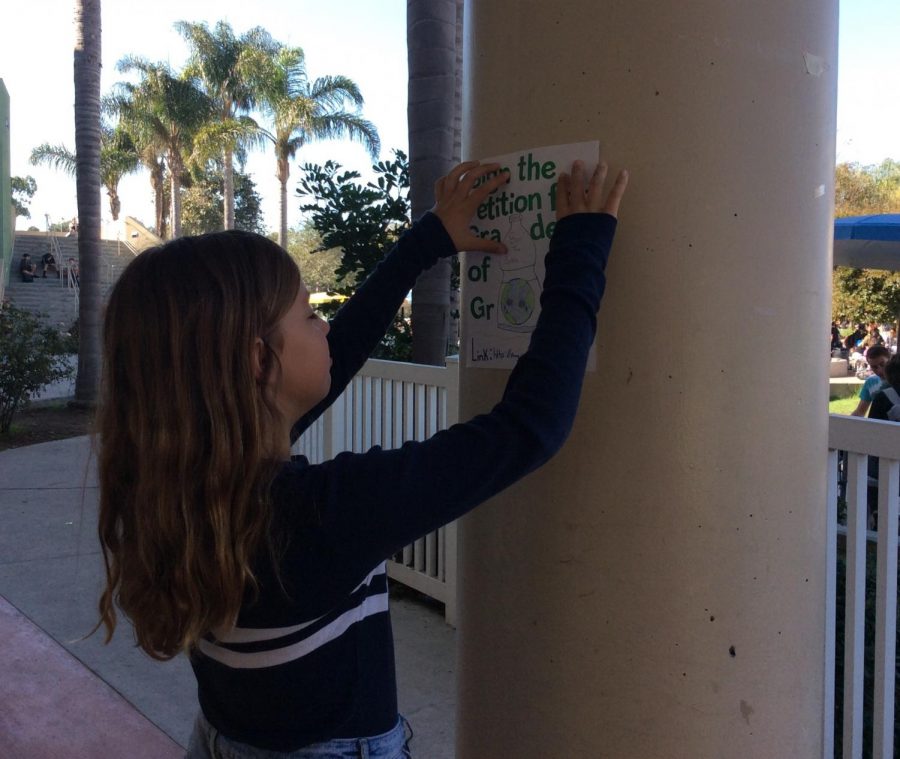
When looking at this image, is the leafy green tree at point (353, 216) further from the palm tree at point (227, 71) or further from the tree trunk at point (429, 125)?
the palm tree at point (227, 71)

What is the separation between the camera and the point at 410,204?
18.8ft

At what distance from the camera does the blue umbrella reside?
25.5 ft

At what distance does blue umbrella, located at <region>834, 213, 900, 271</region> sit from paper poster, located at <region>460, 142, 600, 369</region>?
6.67m

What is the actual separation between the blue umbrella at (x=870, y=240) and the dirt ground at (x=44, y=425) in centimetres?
846

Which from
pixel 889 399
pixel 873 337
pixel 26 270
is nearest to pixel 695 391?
pixel 889 399

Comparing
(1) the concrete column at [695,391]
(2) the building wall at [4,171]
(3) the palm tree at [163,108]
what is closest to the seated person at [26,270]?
(3) the palm tree at [163,108]

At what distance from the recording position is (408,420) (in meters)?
4.73

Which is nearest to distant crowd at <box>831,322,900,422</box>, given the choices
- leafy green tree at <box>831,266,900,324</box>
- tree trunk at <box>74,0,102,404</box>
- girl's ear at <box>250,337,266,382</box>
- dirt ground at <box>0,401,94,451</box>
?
girl's ear at <box>250,337,266,382</box>

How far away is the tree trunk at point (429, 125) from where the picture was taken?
220 inches

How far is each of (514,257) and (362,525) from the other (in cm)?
56

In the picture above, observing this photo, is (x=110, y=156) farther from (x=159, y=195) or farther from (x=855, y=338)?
(x=855, y=338)

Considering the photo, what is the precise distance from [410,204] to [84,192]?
8686 mm

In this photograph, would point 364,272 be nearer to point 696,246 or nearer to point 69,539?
point 69,539

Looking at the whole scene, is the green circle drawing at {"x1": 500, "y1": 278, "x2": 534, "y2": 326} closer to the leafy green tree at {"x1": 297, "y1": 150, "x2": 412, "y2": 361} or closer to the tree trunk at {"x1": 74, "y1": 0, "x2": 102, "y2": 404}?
the leafy green tree at {"x1": 297, "y1": 150, "x2": 412, "y2": 361}
